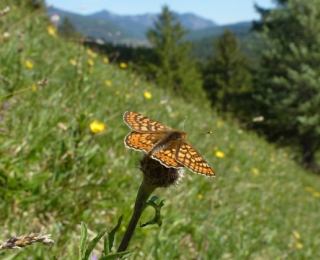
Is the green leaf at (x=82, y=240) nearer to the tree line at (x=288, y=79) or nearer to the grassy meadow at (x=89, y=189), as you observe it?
the grassy meadow at (x=89, y=189)

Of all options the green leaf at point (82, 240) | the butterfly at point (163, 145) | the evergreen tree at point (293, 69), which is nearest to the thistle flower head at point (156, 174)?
the butterfly at point (163, 145)

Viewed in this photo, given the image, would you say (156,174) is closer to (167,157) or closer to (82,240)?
(167,157)

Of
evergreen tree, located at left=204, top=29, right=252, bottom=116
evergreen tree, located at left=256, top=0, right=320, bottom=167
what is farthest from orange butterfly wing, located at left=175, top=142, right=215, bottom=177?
evergreen tree, located at left=204, top=29, right=252, bottom=116

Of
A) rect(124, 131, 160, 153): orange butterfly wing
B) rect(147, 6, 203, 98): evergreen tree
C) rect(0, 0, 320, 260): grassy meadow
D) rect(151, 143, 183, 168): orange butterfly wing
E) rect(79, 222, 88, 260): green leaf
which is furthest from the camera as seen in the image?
rect(147, 6, 203, 98): evergreen tree

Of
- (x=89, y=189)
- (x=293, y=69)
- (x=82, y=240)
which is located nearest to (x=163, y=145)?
(x=82, y=240)

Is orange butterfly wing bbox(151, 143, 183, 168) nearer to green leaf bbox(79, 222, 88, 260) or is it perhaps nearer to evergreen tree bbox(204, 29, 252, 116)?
green leaf bbox(79, 222, 88, 260)
